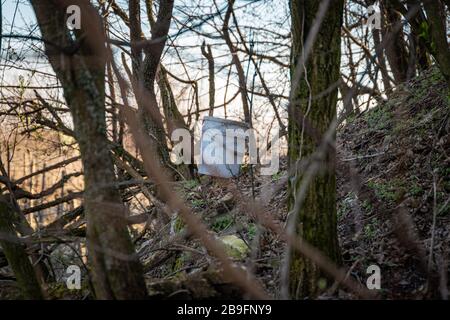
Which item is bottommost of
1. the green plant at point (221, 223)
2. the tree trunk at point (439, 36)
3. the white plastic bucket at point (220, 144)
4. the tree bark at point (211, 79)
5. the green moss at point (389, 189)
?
the green plant at point (221, 223)

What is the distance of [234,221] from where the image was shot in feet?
17.9

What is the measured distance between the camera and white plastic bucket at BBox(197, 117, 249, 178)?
609 cm

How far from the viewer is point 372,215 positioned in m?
4.64

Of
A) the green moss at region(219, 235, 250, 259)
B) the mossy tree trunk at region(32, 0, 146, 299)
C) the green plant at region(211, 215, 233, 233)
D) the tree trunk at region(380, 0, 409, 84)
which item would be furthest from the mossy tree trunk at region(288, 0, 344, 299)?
the tree trunk at region(380, 0, 409, 84)

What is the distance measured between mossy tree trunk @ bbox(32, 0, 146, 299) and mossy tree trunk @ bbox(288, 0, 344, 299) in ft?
4.15

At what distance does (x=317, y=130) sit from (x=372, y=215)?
5.28ft

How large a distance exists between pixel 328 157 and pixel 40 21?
7.04 feet

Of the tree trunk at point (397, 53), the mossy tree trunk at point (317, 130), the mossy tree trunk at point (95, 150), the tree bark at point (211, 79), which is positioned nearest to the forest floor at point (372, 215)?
the mossy tree trunk at point (317, 130)

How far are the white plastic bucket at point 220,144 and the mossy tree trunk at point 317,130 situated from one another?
8.41 ft

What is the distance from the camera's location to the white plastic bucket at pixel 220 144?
6.09 m

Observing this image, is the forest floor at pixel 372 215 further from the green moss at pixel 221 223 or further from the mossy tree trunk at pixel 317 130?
the mossy tree trunk at pixel 317 130

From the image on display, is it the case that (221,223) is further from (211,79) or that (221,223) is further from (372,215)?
(211,79)
